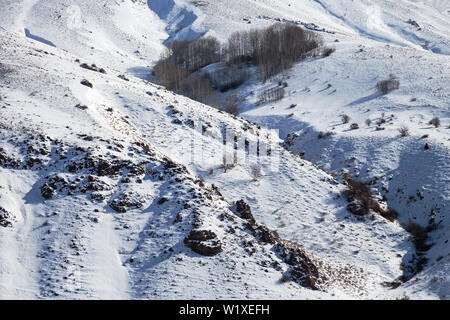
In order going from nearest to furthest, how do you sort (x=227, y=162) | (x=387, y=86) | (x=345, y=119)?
1. (x=227, y=162)
2. (x=345, y=119)
3. (x=387, y=86)

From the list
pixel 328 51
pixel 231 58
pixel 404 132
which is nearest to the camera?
pixel 404 132

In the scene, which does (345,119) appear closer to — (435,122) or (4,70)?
(435,122)

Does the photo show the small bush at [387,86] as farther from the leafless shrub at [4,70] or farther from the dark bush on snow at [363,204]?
the leafless shrub at [4,70]

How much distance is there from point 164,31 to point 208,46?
1144 inches

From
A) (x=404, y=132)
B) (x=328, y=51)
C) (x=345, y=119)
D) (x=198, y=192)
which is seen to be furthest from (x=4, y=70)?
(x=328, y=51)

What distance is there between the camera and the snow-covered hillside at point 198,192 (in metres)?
14.9

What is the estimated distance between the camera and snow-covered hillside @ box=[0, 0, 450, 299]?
1488cm

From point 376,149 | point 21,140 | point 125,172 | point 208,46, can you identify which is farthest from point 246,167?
point 208,46

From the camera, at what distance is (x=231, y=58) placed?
2479 inches

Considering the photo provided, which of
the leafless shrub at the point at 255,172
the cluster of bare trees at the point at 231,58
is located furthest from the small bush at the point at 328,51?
the leafless shrub at the point at 255,172

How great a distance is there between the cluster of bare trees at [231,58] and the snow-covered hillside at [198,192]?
1466 centimetres

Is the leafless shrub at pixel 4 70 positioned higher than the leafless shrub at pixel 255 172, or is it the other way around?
the leafless shrub at pixel 4 70

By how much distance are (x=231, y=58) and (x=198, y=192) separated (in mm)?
47772

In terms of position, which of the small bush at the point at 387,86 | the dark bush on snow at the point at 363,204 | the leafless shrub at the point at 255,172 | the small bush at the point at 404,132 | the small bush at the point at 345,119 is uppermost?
the small bush at the point at 387,86
